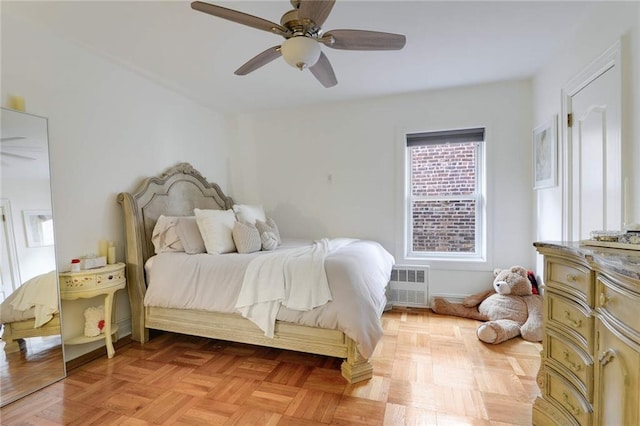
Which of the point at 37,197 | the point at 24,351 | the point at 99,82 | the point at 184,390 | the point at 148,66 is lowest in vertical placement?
the point at 184,390

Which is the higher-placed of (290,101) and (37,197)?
(290,101)

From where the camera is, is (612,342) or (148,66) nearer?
(612,342)

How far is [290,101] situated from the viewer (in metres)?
3.79

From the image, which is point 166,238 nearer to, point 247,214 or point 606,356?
point 247,214

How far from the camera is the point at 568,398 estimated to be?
4.60ft

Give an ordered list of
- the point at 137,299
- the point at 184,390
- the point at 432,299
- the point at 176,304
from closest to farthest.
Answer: the point at 184,390 → the point at 176,304 → the point at 137,299 → the point at 432,299

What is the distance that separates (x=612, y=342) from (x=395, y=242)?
8.41ft

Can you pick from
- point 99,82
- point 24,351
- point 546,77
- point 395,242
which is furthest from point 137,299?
point 546,77

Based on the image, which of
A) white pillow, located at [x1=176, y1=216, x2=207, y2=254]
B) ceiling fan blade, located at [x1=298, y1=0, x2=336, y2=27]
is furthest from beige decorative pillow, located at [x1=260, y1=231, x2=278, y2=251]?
ceiling fan blade, located at [x1=298, y1=0, x2=336, y2=27]

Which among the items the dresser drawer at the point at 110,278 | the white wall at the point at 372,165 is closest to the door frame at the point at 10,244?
the dresser drawer at the point at 110,278

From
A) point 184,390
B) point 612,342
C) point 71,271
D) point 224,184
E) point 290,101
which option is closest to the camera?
point 612,342

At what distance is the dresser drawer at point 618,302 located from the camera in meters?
0.92

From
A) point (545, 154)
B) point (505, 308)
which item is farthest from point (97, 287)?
point (545, 154)

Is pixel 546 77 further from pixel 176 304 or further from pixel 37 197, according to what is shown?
pixel 37 197
